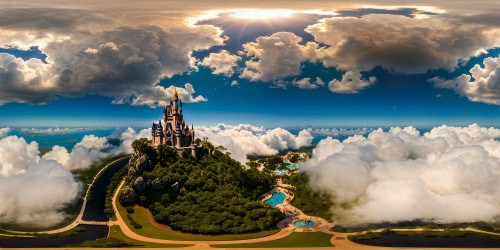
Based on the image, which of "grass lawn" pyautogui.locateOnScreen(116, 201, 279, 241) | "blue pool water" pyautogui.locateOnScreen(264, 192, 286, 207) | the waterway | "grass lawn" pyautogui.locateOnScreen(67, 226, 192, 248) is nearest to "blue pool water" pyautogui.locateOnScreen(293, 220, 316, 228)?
"grass lawn" pyautogui.locateOnScreen(116, 201, 279, 241)

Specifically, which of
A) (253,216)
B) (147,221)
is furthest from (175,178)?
(253,216)

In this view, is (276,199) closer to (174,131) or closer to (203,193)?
(203,193)

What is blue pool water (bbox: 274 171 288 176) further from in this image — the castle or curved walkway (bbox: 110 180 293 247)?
curved walkway (bbox: 110 180 293 247)

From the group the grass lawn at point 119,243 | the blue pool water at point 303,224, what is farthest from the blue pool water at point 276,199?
the grass lawn at point 119,243

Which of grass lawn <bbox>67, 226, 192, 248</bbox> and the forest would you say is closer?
grass lawn <bbox>67, 226, 192, 248</bbox>

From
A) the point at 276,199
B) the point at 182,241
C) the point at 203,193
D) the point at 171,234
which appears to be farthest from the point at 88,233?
the point at 276,199

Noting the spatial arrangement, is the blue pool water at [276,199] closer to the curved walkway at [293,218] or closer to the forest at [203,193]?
the curved walkway at [293,218]
